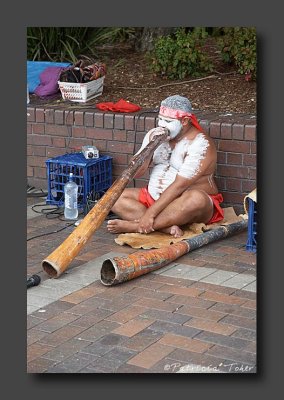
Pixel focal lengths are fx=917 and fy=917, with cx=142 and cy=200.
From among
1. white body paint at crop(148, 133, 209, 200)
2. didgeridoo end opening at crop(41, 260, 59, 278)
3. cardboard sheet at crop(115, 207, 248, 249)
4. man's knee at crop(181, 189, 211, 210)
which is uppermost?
white body paint at crop(148, 133, 209, 200)

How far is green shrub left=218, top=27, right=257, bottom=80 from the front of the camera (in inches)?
270

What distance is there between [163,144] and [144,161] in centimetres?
21

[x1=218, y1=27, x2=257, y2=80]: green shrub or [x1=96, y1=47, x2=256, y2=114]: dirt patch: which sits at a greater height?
[x1=218, y1=27, x2=257, y2=80]: green shrub

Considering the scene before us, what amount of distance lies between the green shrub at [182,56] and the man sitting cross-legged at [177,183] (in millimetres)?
1457

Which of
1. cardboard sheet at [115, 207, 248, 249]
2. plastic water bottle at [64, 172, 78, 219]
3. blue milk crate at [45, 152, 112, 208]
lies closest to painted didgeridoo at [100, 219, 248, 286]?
cardboard sheet at [115, 207, 248, 249]

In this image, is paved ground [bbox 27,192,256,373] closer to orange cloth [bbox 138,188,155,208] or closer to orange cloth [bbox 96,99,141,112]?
orange cloth [bbox 138,188,155,208]

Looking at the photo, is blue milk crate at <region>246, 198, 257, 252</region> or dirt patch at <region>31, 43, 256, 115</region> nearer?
blue milk crate at <region>246, 198, 257, 252</region>

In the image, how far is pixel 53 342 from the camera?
170 inches

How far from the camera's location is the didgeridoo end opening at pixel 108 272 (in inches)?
197

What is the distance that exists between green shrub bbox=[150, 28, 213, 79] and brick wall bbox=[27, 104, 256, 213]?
0.80 metres

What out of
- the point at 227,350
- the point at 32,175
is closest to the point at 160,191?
the point at 32,175

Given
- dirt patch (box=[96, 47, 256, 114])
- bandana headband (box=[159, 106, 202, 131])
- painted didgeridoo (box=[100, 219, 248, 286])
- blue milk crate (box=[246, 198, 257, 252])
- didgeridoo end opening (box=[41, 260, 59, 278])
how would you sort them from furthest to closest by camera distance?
dirt patch (box=[96, 47, 256, 114]) < bandana headband (box=[159, 106, 202, 131]) < blue milk crate (box=[246, 198, 257, 252]) < didgeridoo end opening (box=[41, 260, 59, 278]) < painted didgeridoo (box=[100, 219, 248, 286])

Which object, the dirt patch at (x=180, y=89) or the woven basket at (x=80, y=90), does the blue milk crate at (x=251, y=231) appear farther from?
the woven basket at (x=80, y=90)

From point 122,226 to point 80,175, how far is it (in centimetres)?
71
